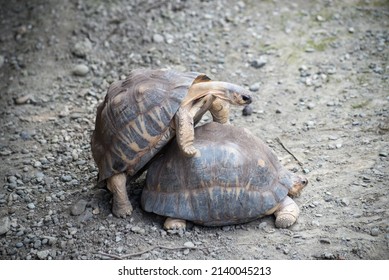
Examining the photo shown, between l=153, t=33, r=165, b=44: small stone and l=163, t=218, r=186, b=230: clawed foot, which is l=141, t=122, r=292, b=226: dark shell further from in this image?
l=153, t=33, r=165, b=44: small stone

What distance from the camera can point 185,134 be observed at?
4820 mm

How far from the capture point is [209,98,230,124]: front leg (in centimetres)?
528

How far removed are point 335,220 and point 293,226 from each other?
1.23ft

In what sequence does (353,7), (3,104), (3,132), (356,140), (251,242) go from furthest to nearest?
(353,7) → (3,104) → (3,132) → (356,140) → (251,242)

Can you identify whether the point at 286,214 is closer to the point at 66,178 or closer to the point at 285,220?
the point at 285,220

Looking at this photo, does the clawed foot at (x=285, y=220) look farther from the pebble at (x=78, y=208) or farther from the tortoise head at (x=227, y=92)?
the pebble at (x=78, y=208)

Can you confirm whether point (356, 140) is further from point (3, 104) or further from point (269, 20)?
point (3, 104)

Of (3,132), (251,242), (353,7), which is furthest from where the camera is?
(353,7)

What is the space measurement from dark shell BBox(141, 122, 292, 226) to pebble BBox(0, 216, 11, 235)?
4.41ft

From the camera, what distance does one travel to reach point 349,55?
739cm

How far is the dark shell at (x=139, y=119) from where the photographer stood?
16.1 ft

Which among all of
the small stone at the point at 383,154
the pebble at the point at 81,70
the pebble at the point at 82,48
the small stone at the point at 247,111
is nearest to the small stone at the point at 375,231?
the small stone at the point at 383,154

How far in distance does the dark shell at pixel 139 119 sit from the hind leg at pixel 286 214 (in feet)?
3.84

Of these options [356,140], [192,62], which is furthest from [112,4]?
[356,140]
